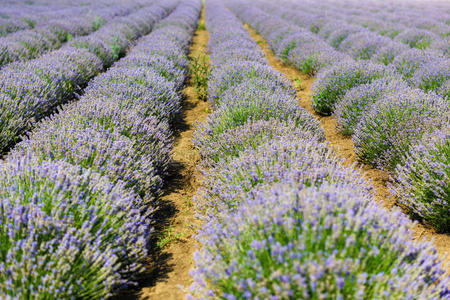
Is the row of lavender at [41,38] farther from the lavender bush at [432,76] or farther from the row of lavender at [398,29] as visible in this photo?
the row of lavender at [398,29]

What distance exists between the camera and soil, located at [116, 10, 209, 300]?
7.65ft

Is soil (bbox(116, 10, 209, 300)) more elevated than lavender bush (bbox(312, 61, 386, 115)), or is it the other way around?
lavender bush (bbox(312, 61, 386, 115))

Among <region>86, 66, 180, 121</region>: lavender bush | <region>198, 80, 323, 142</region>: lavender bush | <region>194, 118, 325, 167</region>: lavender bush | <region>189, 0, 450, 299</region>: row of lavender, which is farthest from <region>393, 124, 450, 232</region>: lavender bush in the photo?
<region>86, 66, 180, 121</region>: lavender bush

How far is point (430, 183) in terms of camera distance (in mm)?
2822

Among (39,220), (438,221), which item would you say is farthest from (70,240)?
(438,221)

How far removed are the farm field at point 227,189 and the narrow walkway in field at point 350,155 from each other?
25 millimetres

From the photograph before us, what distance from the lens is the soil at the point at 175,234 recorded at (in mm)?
2332

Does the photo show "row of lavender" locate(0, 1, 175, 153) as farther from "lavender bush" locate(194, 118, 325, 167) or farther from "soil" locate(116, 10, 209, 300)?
"lavender bush" locate(194, 118, 325, 167)

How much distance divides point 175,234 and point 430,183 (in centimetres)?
219

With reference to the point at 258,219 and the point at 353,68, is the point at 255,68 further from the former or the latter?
the point at 258,219

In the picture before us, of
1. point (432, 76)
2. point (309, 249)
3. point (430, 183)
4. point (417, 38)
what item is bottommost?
point (430, 183)

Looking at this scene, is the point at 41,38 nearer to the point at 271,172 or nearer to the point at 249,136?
the point at 249,136

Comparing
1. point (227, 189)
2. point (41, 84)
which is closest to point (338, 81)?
point (227, 189)

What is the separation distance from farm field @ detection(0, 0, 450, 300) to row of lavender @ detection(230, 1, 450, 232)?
2 centimetres
